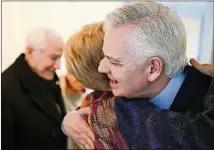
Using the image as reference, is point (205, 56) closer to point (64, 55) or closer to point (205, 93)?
point (205, 93)

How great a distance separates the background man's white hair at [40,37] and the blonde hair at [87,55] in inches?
3.0

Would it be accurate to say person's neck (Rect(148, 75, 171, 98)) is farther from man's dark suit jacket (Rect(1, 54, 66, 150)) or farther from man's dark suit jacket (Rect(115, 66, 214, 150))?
man's dark suit jacket (Rect(1, 54, 66, 150))

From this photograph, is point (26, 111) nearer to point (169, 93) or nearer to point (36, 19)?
point (36, 19)

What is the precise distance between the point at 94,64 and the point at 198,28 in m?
0.30

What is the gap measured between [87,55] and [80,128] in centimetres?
19

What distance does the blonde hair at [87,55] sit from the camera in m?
0.79

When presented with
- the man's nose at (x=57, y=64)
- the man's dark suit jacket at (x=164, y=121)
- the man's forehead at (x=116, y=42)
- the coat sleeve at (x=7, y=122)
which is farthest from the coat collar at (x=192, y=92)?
the coat sleeve at (x=7, y=122)

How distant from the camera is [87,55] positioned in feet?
2.62

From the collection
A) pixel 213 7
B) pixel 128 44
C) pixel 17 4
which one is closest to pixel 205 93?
pixel 128 44

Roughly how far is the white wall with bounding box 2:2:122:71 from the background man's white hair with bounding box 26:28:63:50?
0.01 metres

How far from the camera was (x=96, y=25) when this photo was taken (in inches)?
32.1

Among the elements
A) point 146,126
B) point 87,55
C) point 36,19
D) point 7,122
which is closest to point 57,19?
point 36,19

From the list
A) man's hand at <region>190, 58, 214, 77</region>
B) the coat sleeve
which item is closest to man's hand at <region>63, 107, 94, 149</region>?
the coat sleeve

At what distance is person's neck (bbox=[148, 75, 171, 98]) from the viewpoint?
682 mm
